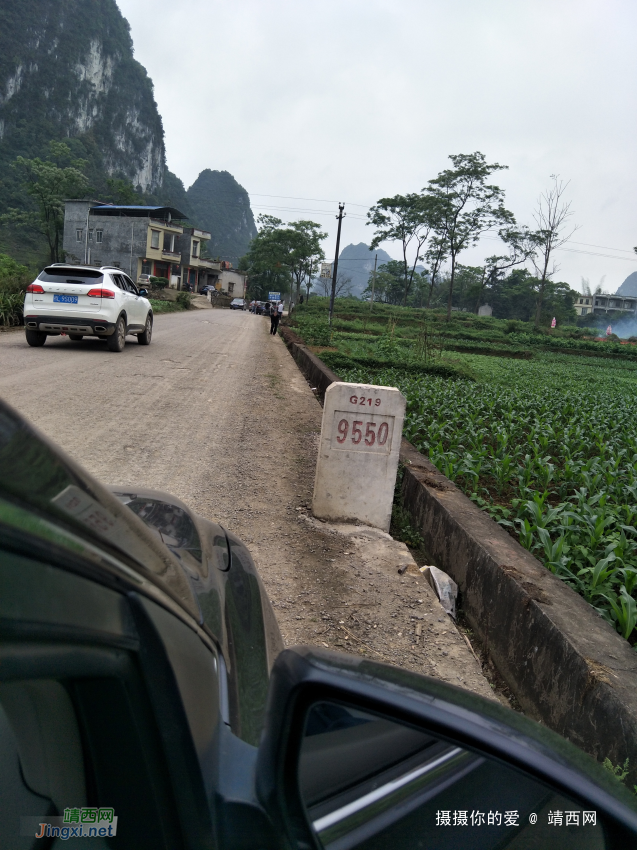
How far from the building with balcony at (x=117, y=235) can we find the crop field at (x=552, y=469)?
50.6 meters

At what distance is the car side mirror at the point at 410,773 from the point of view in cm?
86

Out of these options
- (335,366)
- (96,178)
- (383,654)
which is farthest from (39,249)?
(383,654)

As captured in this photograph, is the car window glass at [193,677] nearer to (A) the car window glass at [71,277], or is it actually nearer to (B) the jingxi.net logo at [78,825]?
(B) the jingxi.net logo at [78,825]

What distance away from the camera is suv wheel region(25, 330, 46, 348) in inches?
445

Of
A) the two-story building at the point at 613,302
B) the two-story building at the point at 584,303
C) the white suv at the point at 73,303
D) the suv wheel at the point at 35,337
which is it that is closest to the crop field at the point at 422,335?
the white suv at the point at 73,303

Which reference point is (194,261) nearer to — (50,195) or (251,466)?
(50,195)

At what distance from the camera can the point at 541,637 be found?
9.12ft

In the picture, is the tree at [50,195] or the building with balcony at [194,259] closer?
the tree at [50,195]

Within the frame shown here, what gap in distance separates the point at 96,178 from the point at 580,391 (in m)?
83.9

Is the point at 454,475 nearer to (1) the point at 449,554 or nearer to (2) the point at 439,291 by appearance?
(1) the point at 449,554

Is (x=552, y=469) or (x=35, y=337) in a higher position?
(x=35, y=337)

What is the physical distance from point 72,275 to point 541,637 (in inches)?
417

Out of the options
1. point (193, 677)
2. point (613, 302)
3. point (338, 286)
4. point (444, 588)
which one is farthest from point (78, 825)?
point (613, 302)

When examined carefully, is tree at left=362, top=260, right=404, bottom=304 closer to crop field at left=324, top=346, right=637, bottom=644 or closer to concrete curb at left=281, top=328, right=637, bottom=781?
crop field at left=324, top=346, right=637, bottom=644
